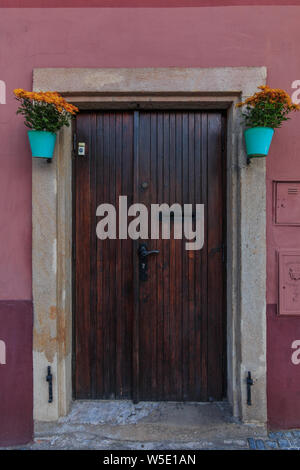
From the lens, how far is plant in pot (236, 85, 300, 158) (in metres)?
2.17

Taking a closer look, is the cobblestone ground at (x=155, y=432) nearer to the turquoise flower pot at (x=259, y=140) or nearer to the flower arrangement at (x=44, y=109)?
the turquoise flower pot at (x=259, y=140)

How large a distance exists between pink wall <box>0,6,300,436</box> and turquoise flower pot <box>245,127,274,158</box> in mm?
230

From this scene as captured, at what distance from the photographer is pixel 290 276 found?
2461mm

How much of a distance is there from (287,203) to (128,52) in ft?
5.84

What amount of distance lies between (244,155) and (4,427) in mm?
2967

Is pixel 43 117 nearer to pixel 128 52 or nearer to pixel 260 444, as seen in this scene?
pixel 128 52

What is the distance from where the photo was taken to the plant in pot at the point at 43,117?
2.20 m

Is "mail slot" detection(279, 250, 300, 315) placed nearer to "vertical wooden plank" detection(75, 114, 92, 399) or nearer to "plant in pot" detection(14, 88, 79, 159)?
"vertical wooden plank" detection(75, 114, 92, 399)

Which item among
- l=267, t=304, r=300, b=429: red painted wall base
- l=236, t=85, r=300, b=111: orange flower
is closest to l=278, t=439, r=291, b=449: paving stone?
l=267, t=304, r=300, b=429: red painted wall base

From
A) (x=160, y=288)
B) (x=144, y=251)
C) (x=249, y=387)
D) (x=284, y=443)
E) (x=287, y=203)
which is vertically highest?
(x=287, y=203)

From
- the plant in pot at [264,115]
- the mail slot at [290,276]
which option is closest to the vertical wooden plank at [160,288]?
the plant in pot at [264,115]

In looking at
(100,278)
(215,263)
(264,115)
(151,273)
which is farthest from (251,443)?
(264,115)

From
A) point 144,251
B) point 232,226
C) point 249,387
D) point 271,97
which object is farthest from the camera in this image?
point 144,251

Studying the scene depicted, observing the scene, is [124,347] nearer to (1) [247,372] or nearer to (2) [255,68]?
(1) [247,372]
